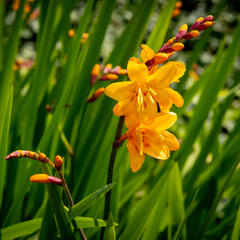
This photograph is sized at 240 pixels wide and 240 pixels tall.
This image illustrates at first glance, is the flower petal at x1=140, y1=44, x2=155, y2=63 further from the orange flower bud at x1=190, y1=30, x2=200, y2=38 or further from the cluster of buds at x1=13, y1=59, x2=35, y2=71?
the cluster of buds at x1=13, y1=59, x2=35, y2=71

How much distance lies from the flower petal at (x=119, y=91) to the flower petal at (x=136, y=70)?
0.02 m

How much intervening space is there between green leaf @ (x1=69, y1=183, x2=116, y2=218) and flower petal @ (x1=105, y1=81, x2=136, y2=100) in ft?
0.49

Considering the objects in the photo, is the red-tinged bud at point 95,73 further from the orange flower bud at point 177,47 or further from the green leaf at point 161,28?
the orange flower bud at point 177,47

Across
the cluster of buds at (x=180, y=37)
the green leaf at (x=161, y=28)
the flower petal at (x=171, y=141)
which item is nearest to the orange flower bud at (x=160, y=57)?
the cluster of buds at (x=180, y=37)

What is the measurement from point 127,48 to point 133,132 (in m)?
0.46

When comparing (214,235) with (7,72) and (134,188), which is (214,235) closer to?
(134,188)

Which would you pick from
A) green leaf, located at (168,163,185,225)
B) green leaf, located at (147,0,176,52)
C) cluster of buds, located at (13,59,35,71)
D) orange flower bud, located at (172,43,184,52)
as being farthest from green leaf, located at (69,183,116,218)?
cluster of buds, located at (13,59,35,71)

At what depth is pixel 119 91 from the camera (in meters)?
0.58

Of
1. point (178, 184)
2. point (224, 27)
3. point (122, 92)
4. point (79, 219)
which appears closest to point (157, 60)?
point (122, 92)

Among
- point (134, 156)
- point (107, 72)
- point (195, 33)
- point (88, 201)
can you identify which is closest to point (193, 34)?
point (195, 33)

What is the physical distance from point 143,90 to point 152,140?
94 mm

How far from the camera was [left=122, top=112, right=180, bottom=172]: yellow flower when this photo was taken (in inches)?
23.0

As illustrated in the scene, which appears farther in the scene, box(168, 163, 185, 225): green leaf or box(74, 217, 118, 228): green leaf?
box(168, 163, 185, 225): green leaf

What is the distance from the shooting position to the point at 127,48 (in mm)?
990
